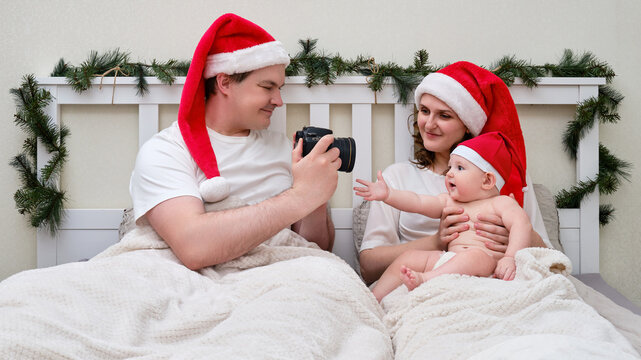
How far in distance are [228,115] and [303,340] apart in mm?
820

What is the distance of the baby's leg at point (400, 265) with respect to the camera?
1159 millimetres

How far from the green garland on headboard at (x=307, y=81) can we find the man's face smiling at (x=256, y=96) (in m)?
0.25

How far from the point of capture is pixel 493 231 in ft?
3.88

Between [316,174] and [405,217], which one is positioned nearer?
[316,174]

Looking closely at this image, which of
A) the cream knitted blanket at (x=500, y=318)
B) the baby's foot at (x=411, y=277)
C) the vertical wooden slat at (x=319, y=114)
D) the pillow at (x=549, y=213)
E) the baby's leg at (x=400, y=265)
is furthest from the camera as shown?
the vertical wooden slat at (x=319, y=114)

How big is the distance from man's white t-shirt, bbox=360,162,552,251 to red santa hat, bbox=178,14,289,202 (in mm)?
493

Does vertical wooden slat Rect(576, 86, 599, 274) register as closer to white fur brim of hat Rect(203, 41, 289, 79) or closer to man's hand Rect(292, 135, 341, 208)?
man's hand Rect(292, 135, 341, 208)

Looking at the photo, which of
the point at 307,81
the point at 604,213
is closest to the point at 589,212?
the point at 604,213

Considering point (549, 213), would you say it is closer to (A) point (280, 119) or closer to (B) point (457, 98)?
(B) point (457, 98)

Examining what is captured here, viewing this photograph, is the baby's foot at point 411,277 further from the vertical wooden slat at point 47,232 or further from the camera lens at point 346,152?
the vertical wooden slat at point 47,232

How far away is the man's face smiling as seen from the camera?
1340 mm

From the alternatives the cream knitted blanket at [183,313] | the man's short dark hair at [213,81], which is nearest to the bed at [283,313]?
the cream knitted blanket at [183,313]

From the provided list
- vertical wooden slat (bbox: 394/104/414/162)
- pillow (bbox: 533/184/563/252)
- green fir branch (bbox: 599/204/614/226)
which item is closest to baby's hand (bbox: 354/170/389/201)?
vertical wooden slat (bbox: 394/104/414/162)

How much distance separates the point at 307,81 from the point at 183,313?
96cm
